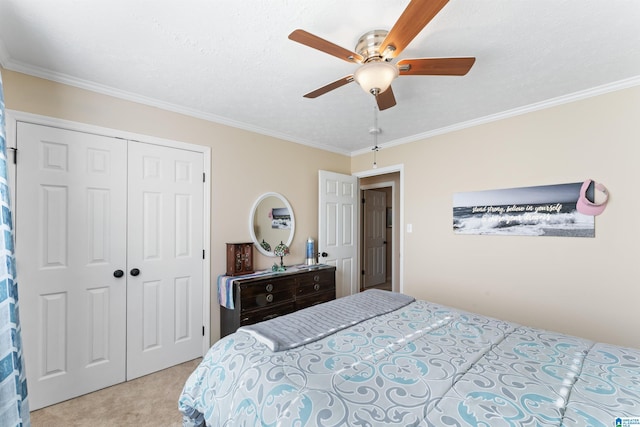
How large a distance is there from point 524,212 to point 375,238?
314 centimetres

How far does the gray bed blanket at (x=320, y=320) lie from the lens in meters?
1.43

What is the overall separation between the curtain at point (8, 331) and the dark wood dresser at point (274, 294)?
1429 mm

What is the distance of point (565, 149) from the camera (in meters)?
2.39

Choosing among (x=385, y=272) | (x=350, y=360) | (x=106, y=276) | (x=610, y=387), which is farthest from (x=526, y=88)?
(x=385, y=272)

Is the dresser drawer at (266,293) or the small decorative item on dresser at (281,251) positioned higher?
the small decorative item on dresser at (281,251)

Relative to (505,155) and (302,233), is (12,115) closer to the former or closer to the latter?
(302,233)

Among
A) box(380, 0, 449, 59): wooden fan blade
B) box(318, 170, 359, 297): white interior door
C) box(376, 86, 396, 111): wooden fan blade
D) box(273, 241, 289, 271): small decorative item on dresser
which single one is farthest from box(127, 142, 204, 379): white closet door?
box(380, 0, 449, 59): wooden fan blade

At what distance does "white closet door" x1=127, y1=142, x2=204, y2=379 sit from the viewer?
238 cm

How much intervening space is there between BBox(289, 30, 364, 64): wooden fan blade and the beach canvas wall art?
2.13m

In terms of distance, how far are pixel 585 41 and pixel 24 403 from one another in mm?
3655

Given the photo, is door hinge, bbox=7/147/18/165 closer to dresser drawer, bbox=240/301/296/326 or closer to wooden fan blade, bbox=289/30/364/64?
dresser drawer, bbox=240/301/296/326

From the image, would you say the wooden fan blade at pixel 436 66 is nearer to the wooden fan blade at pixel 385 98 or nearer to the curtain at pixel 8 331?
the wooden fan blade at pixel 385 98

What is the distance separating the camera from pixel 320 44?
4.35 ft

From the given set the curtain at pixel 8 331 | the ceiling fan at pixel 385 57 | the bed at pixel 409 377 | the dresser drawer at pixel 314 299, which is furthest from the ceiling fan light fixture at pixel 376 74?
the dresser drawer at pixel 314 299
